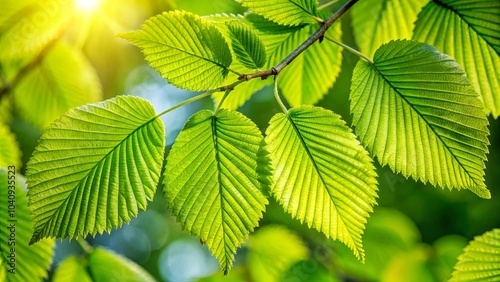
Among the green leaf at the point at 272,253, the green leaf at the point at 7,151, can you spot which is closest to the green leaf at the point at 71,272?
the green leaf at the point at 7,151

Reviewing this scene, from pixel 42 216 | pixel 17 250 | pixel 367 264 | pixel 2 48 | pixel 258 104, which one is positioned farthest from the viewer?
pixel 258 104

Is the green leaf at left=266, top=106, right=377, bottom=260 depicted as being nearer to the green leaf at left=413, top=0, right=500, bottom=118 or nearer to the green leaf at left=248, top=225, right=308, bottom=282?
the green leaf at left=413, top=0, right=500, bottom=118

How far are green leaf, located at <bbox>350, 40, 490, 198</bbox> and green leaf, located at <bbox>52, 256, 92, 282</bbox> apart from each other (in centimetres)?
54

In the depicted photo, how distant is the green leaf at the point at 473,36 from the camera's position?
0.69 metres

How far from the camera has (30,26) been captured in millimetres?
1158

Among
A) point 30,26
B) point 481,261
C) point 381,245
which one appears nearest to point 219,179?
point 481,261

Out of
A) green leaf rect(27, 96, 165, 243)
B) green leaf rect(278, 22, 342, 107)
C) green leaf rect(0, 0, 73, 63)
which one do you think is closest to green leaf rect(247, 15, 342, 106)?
green leaf rect(278, 22, 342, 107)

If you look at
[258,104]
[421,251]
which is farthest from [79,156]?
[258,104]

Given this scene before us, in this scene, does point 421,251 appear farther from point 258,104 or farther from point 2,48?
point 258,104

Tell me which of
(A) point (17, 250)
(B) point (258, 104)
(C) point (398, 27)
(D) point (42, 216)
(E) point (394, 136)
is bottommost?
(B) point (258, 104)

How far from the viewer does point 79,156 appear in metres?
0.56

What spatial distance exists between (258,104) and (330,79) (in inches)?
109

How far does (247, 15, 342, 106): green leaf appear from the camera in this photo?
694 millimetres

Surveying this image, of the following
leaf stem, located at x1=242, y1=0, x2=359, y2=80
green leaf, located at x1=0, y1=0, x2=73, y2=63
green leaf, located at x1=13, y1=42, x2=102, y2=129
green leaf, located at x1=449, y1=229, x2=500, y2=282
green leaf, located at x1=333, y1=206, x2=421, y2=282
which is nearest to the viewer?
leaf stem, located at x1=242, y1=0, x2=359, y2=80
